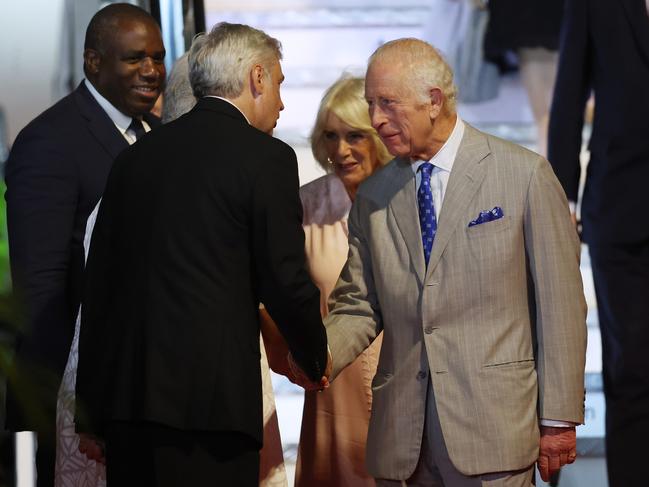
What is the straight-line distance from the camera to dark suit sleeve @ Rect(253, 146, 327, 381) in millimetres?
2832

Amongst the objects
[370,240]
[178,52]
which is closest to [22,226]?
[370,240]

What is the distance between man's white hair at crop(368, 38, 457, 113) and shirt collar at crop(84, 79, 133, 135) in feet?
3.07

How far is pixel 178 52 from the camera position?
512cm

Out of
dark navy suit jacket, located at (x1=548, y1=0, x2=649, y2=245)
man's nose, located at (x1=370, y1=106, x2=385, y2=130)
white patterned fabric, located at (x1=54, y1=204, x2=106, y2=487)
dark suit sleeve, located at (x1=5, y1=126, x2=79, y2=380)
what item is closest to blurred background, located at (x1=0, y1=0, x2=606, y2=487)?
dark navy suit jacket, located at (x1=548, y1=0, x2=649, y2=245)

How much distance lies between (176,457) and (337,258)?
1188 millimetres

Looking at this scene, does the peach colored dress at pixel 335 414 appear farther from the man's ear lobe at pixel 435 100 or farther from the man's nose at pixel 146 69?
the man's ear lobe at pixel 435 100

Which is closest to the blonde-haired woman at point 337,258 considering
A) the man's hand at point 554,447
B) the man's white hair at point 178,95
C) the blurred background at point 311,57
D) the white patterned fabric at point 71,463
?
the man's white hair at point 178,95

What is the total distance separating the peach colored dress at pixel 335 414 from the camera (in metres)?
3.83

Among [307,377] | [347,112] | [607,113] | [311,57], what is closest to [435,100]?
[307,377]

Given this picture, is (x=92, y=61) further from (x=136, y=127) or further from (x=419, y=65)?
(x=419, y=65)

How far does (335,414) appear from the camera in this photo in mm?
3857

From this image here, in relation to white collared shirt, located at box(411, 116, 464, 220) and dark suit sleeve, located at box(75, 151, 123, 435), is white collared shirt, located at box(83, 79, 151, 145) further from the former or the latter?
white collared shirt, located at box(411, 116, 464, 220)

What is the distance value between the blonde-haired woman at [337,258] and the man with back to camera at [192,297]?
0.92 meters

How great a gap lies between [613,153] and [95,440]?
207cm
